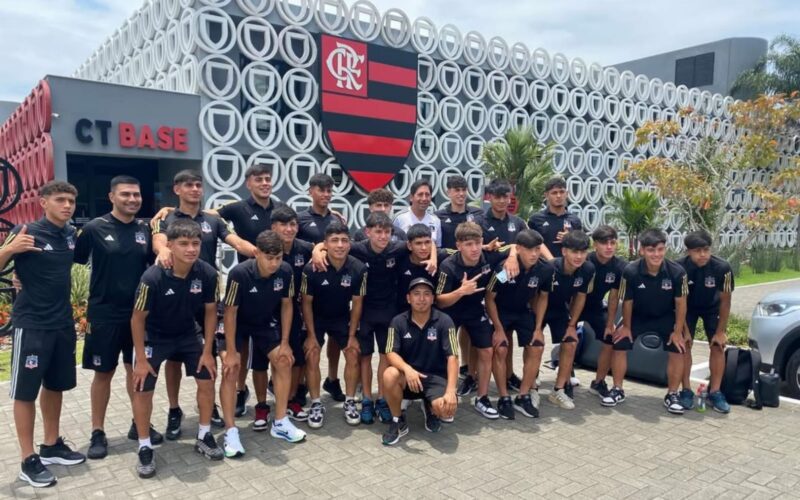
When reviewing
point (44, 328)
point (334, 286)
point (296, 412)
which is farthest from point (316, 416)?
point (44, 328)

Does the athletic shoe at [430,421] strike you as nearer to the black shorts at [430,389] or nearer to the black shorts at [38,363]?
the black shorts at [430,389]

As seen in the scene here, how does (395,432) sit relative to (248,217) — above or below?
below

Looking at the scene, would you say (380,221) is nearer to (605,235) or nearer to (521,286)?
(521,286)

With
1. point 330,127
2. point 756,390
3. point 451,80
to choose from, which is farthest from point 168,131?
point 756,390

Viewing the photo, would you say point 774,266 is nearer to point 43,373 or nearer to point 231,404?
point 231,404

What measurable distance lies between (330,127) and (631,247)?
870cm

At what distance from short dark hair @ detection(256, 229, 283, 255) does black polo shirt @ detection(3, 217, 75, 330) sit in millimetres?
1409

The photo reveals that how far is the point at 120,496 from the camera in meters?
3.53

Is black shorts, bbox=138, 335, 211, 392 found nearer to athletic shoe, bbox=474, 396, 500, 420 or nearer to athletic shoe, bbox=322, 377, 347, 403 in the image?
athletic shoe, bbox=322, 377, 347, 403

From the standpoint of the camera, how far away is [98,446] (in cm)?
413

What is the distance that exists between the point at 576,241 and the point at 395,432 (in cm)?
244

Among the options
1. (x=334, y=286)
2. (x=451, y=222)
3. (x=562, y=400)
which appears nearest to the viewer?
(x=334, y=286)

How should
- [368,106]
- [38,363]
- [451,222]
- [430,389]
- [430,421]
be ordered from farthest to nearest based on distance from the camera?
[368,106], [451,222], [430,421], [430,389], [38,363]

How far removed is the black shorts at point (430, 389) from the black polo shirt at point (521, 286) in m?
1.06
